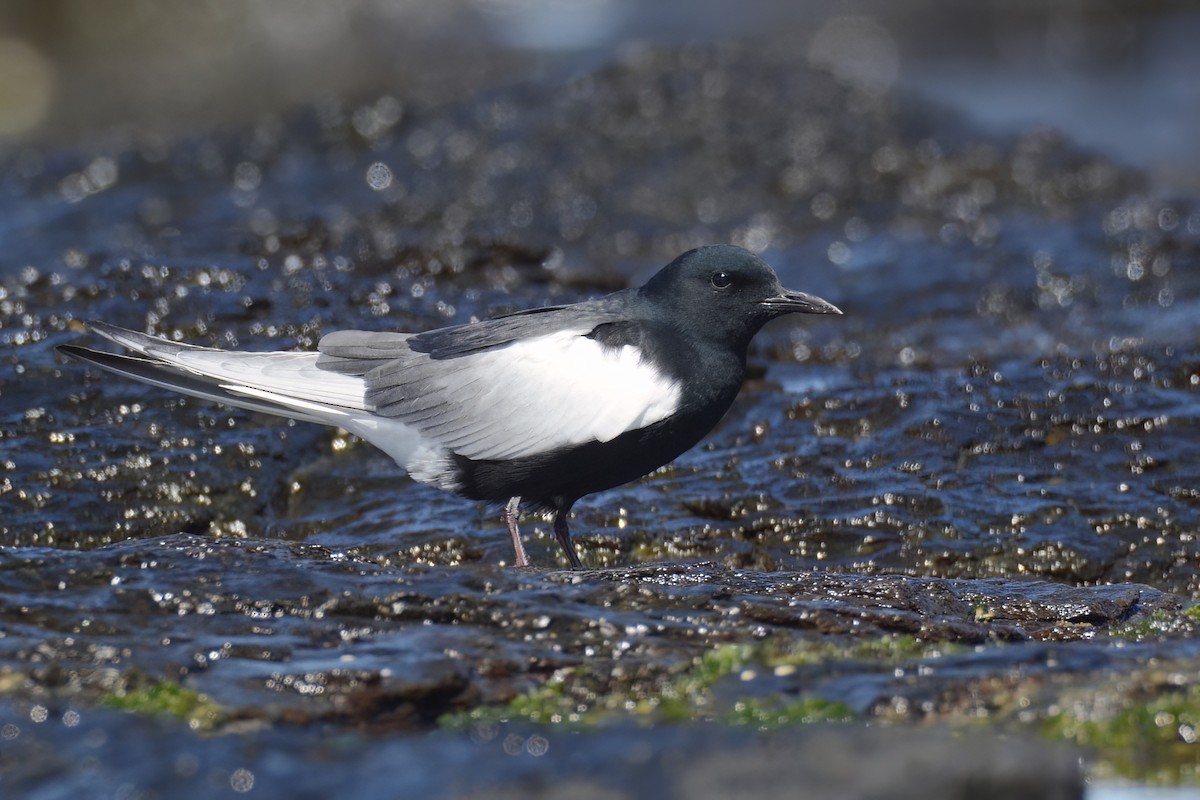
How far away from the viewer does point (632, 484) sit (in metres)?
7.59

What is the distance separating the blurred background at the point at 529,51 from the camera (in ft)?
64.0

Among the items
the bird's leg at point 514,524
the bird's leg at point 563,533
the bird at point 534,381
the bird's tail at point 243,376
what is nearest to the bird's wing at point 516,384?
the bird at point 534,381

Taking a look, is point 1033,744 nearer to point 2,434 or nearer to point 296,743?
point 296,743

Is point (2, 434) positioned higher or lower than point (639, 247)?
lower

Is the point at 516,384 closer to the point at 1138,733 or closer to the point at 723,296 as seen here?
the point at 723,296

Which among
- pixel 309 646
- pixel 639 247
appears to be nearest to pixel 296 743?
pixel 309 646

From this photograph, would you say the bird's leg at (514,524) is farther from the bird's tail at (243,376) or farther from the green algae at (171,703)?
the green algae at (171,703)

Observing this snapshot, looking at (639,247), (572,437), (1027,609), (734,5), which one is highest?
(734,5)

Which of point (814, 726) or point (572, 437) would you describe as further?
point (572, 437)

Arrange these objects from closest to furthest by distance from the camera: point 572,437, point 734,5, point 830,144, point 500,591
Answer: point 500,591
point 572,437
point 830,144
point 734,5

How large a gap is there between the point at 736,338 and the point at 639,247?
5850mm

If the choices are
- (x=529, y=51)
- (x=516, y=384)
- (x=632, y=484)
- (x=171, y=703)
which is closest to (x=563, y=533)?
(x=516, y=384)

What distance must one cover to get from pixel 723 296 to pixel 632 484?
1.43 meters

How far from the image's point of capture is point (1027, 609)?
550 centimetres
